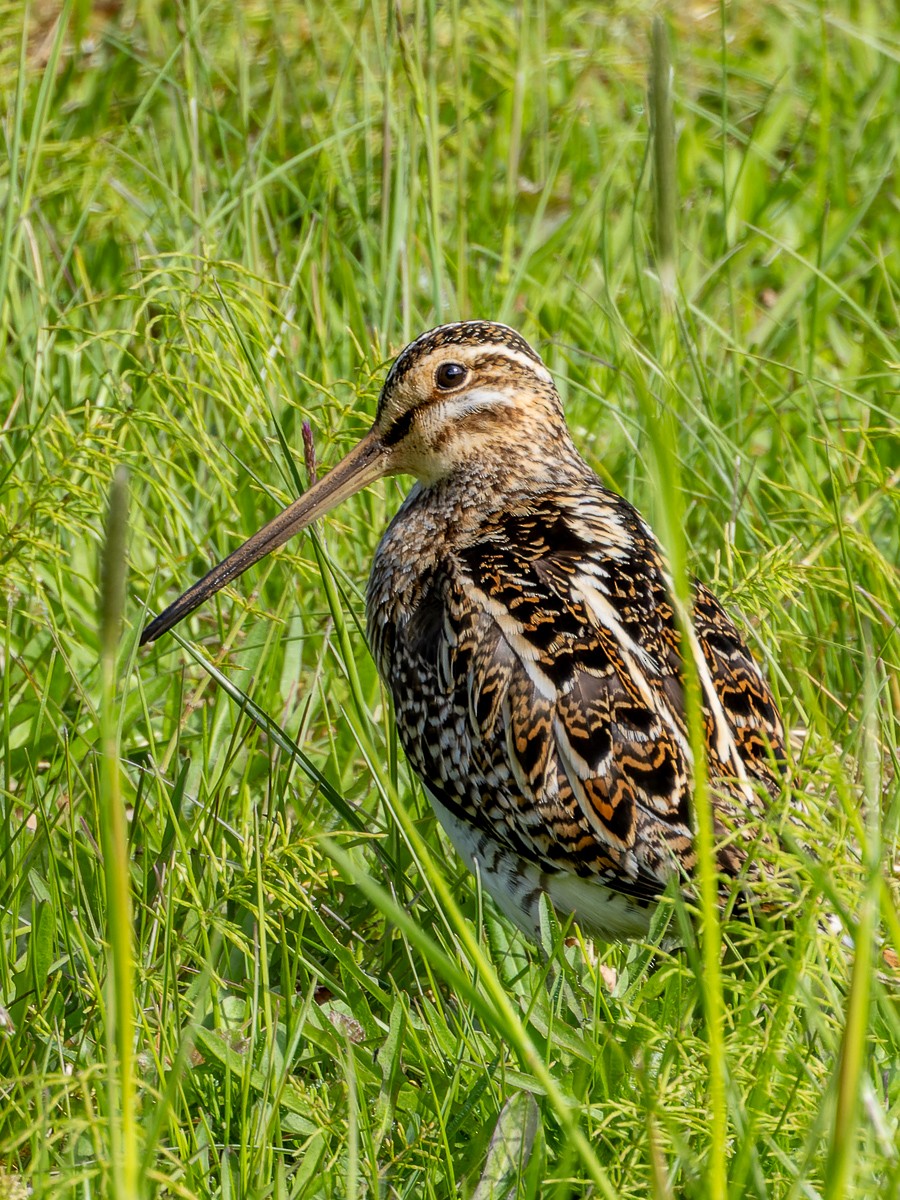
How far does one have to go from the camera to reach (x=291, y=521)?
359 centimetres

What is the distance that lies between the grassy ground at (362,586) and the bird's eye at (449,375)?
0.18m

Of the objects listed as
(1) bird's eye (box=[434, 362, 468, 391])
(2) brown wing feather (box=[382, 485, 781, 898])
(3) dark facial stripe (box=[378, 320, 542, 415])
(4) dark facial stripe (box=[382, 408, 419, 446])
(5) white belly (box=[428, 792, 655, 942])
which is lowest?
(5) white belly (box=[428, 792, 655, 942])

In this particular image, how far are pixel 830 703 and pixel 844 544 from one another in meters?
0.48

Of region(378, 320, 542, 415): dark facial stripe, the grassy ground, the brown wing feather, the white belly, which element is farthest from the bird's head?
the white belly

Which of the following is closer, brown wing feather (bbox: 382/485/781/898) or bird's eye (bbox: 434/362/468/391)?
brown wing feather (bbox: 382/485/781/898)

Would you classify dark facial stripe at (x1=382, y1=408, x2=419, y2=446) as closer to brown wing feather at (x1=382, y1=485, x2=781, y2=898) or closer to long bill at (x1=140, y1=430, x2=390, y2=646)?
long bill at (x1=140, y1=430, x2=390, y2=646)

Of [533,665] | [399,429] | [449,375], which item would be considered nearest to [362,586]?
[399,429]

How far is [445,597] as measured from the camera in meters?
3.37

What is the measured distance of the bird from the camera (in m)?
3.05

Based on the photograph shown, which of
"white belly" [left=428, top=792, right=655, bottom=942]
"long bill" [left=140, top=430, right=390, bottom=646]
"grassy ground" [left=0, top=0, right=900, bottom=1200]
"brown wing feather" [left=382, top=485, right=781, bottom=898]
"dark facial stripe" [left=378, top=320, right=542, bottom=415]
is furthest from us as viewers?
"dark facial stripe" [left=378, top=320, right=542, bottom=415]

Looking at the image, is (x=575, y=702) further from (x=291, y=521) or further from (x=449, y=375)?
(x=449, y=375)

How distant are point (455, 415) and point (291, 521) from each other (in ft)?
1.56

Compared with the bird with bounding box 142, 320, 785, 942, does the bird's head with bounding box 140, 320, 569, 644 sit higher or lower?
higher

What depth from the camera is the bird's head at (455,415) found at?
371cm
